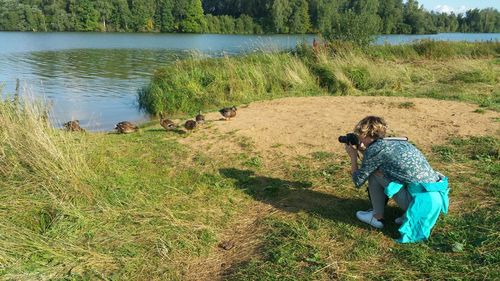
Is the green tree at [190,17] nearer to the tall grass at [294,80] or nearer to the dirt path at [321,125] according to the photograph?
the tall grass at [294,80]

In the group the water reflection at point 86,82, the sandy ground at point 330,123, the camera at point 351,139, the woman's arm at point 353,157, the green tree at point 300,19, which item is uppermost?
the green tree at point 300,19

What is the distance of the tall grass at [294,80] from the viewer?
11.6 meters

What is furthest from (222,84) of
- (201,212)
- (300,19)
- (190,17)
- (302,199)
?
(190,17)

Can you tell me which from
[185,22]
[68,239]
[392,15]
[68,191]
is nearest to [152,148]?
[68,191]

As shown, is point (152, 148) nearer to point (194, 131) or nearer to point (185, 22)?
point (194, 131)

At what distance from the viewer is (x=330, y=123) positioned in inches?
294

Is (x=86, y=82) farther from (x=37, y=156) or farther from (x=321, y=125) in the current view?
(x=37, y=156)

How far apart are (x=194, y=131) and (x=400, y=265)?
498cm

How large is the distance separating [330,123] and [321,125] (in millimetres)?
202

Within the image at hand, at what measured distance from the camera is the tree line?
224 ft

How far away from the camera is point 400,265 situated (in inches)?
133

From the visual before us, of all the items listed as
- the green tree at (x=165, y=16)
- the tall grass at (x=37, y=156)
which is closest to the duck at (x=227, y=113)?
the tall grass at (x=37, y=156)

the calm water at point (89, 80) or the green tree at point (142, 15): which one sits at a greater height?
the green tree at point (142, 15)

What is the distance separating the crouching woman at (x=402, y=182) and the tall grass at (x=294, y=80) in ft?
23.2
